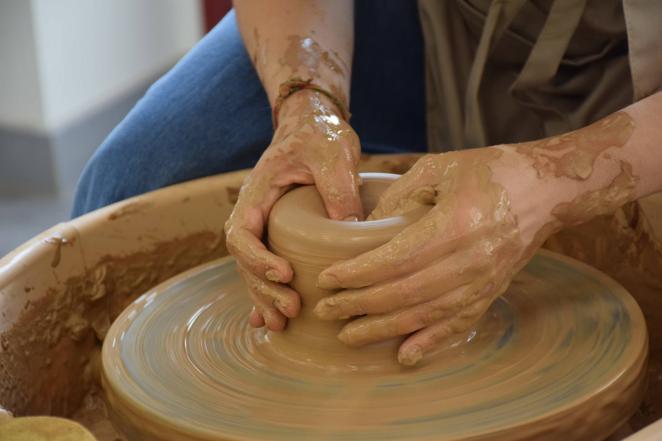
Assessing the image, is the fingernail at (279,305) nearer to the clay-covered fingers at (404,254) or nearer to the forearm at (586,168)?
the clay-covered fingers at (404,254)

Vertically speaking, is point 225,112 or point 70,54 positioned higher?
point 225,112

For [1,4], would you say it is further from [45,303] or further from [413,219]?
[413,219]

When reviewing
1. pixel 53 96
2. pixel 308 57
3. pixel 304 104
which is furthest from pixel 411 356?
pixel 53 96

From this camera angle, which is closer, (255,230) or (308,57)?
(255,230)

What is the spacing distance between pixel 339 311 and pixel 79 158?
2807mm

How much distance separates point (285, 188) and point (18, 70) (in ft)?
8.24

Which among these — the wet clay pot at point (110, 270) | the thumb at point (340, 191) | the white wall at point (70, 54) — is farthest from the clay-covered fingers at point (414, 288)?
the white wall at point (70, 54)

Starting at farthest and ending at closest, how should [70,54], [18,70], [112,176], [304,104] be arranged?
[70,54] < [18,70] < [112,176] < [304,104]

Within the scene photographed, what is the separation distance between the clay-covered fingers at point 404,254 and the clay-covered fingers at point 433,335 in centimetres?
8

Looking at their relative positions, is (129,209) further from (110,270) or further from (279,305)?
(279,305)

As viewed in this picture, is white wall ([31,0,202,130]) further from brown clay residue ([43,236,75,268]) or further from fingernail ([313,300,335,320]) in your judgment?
fingernail ([313,300,335,320])

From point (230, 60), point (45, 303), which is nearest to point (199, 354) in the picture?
point (45, 303)

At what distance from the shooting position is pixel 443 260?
1.11 m

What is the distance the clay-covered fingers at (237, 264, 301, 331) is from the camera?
1.19 m
